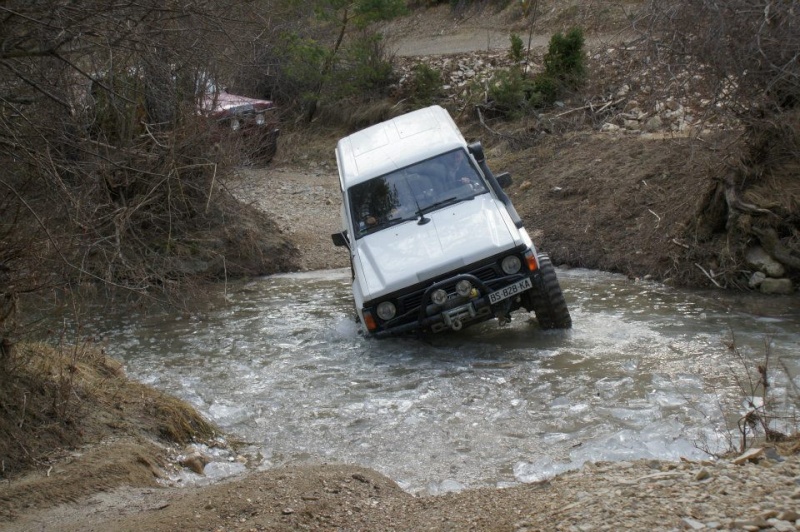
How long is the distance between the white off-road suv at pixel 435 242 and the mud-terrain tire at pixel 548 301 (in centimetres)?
1

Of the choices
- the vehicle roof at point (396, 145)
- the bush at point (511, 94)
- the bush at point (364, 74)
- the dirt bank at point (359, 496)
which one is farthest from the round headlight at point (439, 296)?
the bush at point (364, 74)

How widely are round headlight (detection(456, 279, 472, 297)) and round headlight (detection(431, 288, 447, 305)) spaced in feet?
0.45

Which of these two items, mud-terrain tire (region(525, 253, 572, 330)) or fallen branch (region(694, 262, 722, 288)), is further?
fallen branch (region(694, 262, 722, 288))

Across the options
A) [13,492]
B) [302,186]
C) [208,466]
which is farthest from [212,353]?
[302,186]

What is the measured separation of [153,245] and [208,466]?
6.71 metres

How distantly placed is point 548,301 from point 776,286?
2.86 metres

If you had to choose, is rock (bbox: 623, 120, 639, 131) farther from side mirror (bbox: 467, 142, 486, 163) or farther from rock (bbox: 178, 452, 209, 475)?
rock (bbox: 178, 452, 209, 475)

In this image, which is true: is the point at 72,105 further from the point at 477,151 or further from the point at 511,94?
the point at 511,94

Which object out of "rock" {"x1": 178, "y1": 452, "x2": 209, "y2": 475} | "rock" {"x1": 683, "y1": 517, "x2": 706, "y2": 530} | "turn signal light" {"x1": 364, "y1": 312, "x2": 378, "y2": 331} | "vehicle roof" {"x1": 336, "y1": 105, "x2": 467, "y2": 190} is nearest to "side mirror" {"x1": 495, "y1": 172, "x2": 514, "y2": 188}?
"vehicle roof" {"x1": 336, "y1": 105, "x2": 467, "y2": 190}

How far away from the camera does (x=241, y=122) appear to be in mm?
16844

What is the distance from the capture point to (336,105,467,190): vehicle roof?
384 inches

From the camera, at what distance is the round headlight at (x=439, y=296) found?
27.8 feet

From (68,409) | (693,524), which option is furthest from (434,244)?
(693,524)

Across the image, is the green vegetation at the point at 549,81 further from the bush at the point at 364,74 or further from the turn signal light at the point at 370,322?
the turn signal light at the point at 370,322
